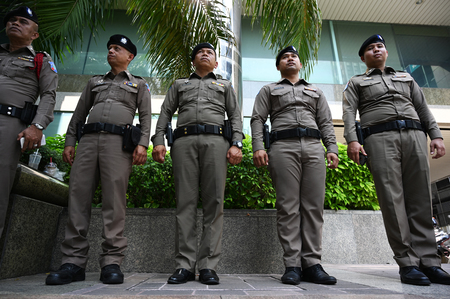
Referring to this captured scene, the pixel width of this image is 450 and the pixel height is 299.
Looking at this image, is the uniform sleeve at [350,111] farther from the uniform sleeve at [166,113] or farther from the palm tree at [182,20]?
the palm tree at [182,20]

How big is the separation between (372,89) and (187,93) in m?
1.70

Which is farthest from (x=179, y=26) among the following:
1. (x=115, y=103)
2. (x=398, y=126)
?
(x=398, y=126)

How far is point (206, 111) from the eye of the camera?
8.66 ft

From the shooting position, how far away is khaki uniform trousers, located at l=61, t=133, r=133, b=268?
2217 millimetres

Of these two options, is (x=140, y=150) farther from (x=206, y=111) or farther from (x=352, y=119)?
(x=352, y=119)

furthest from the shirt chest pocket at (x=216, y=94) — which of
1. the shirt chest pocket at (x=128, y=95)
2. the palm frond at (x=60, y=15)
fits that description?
the palm frond at (x=60, y=15)

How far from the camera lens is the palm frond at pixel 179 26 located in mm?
4047

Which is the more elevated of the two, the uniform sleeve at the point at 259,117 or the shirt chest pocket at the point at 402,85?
the shirt chest pocket at the point at 402,85

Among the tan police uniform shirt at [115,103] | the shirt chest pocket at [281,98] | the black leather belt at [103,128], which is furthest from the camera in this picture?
the shirt chest pocket at [281,98]

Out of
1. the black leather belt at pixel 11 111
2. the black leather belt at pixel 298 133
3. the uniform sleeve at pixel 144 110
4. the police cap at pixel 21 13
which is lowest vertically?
the black leather belt at pixel 298 133

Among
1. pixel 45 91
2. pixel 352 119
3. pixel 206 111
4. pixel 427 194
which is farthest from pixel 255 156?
pixel 45 91

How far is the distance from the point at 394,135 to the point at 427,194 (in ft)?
1.74

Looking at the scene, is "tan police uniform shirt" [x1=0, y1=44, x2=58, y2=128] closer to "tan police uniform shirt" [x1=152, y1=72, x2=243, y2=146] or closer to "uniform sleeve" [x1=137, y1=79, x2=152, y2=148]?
"uniform sleeve" [x1=137, y1=79, x2=152, y2=148]

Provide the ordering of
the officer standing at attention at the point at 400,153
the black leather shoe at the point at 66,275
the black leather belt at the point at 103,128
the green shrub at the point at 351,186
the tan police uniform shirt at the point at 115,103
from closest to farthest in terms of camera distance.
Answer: the black leather shoe at the point at 66,275, the officer standing at attention at the point at 400,153, the black leather belt at the point at 103,128, the tan police uniform shirt at the point at 115,103, the green shrub at the point at 351,186
